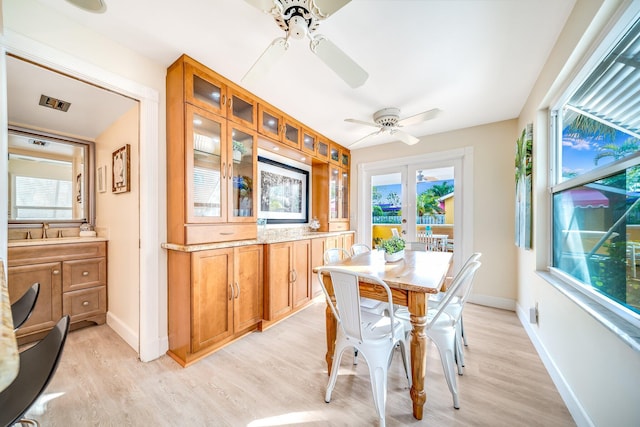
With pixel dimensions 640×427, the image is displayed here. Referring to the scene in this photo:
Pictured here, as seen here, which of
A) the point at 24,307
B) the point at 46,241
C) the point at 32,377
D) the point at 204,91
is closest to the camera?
the point at 32,377

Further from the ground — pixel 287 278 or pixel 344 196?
pixel 344 196

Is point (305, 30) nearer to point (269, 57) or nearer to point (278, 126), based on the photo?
point (269, 57)

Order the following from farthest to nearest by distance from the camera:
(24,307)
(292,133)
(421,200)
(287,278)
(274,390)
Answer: (421,200) < (292,133) < (287,278) < (274,390) < (24,307)

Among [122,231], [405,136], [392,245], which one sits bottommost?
[392,245]

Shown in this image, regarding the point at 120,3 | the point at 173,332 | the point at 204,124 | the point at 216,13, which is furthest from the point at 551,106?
the point at 173,332

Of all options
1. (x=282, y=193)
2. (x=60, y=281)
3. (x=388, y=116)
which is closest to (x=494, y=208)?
(x=388, y=116)

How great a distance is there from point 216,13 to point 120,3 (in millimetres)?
560

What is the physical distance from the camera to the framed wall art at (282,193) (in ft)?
10.6

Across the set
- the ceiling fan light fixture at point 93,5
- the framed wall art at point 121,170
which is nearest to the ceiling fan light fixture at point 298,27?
the ceiling fan light fixture at point 93,5

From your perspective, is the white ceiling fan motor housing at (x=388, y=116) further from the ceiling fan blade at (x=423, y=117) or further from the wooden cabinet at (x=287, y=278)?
the wooden cabinet at (x=287, y=278)

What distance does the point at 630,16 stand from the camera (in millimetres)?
1129

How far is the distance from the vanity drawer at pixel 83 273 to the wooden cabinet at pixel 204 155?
1.38 metres

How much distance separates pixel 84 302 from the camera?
2.53m

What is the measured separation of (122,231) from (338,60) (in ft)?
8.43
